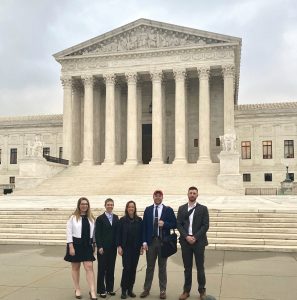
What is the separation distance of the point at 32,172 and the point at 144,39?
22085 millimetres

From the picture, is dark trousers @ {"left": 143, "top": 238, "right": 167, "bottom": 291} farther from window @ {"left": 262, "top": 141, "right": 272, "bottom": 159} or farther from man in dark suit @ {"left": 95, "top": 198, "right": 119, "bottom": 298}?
window @ {"left": 262, "top": 141, "right": 272, "bottom": 159}

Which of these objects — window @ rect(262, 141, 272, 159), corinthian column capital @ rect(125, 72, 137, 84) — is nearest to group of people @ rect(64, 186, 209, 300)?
corinthian column capital @ rect(125, 72, 137, 84)

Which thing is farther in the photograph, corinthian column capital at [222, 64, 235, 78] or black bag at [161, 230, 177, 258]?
corinthian column capital at [222, 64, 235, 78]

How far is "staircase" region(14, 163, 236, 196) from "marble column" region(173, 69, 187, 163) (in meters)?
2.84

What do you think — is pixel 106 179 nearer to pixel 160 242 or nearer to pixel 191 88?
pixel 191 88

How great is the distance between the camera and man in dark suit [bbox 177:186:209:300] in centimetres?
864

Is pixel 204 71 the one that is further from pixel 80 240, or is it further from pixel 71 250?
pixel 71 250

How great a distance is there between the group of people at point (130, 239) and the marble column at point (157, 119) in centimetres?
4277

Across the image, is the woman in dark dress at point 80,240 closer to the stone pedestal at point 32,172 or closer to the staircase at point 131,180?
the staircase at point 131,180

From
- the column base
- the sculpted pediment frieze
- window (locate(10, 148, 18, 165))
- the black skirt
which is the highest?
the sculpted pediment frieze

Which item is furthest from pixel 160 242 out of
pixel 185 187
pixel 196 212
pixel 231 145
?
pixel 231 145

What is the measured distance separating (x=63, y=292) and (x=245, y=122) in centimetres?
5057

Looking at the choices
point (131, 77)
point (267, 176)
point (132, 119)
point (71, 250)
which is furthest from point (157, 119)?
point (71, 250)

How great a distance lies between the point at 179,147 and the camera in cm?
5178
